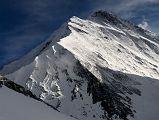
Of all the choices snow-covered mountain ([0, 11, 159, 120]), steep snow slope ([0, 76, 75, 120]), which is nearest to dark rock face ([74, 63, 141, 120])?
snow-covered mountain ([0, 11, 159, 120])

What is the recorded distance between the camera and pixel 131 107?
17712 cm

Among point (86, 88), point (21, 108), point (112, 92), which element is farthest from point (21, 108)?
point (112, 92)

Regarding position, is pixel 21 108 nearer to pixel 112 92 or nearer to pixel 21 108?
pixel 21 108

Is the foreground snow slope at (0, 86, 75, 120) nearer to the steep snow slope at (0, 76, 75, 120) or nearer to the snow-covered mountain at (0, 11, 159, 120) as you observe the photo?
the steep snow slope at (0, 76, 75, 120)

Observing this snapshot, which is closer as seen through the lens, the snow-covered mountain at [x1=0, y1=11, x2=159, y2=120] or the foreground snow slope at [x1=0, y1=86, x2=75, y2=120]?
the foreground snow slope at [x1=0, y1=86, x2=75, y2=120]

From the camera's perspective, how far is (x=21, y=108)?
4706cm

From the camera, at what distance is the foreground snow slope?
43.3 meters

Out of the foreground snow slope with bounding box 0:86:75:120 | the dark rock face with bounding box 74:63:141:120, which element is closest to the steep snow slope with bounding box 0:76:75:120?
the foreground snow slope with bounding box 0:86:75:120

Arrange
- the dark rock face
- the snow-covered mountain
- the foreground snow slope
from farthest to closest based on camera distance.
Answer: the dark rock face → the snow-covered mountain → the foreground snow slope

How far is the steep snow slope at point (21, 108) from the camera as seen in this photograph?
43316 mm

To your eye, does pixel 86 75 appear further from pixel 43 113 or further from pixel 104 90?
pixel 43 113

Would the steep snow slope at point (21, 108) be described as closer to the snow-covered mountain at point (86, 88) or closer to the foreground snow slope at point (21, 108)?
the foreground snow slope at point (21, 108)

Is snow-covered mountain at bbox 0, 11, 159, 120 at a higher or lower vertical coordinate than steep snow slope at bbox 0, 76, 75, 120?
higher

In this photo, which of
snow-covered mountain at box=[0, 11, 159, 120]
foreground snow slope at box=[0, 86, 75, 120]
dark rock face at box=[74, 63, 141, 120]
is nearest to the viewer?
foreground snow slope at box=[0, 86, 75, 120]
